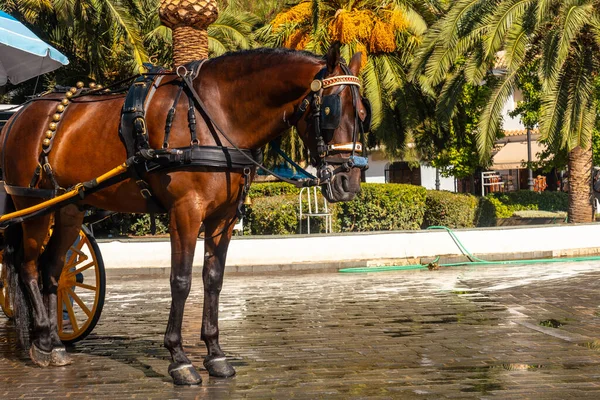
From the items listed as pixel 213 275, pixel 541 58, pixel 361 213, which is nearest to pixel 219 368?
pixel 213 275

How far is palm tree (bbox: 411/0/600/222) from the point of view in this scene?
60.7 ft

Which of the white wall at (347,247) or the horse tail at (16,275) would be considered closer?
Result: the horse tail at (16,275)

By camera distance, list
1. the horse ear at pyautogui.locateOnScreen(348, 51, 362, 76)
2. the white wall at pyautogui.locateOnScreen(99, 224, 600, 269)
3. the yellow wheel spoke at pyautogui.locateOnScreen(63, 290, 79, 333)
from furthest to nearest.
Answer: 1. the white wall at pyautogui.locateOnScreen(99, 224, 600, 269)
2. the yellow wheel spoke at pyautogui.locateOnScreen(63, 290, 79, 333)
3. the horse ear at pyautogui.locateOnScreen(348, 51, 362, 76)

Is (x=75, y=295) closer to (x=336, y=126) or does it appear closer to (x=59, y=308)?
(x=59, y=308)

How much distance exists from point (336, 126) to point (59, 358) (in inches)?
115

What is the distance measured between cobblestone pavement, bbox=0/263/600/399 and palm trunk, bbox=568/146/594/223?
8.98 m

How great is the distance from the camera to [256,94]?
251 inches

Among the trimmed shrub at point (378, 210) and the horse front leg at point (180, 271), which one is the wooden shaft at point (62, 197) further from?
the trimmed shrub at point (378, 210)

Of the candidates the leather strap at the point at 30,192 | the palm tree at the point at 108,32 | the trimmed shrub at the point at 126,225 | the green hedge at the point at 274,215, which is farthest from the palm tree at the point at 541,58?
the leather strap at the point at 30,192

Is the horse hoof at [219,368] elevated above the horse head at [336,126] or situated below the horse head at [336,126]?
below

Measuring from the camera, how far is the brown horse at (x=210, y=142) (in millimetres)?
6047

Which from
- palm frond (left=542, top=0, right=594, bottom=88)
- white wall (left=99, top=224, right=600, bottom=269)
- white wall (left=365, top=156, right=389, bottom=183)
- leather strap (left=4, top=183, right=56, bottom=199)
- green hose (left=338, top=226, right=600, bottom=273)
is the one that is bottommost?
green hose (left=338, top=226, right=600, bottom=273)

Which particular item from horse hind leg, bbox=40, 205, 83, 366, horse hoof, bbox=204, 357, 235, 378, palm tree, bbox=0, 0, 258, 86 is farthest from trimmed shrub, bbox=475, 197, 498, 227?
horse hoof, bbox=204, 357, 235, 378

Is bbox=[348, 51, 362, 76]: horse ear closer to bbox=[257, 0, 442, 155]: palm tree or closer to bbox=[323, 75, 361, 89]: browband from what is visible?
bbox=[323, 75, 361, 89]: browband
